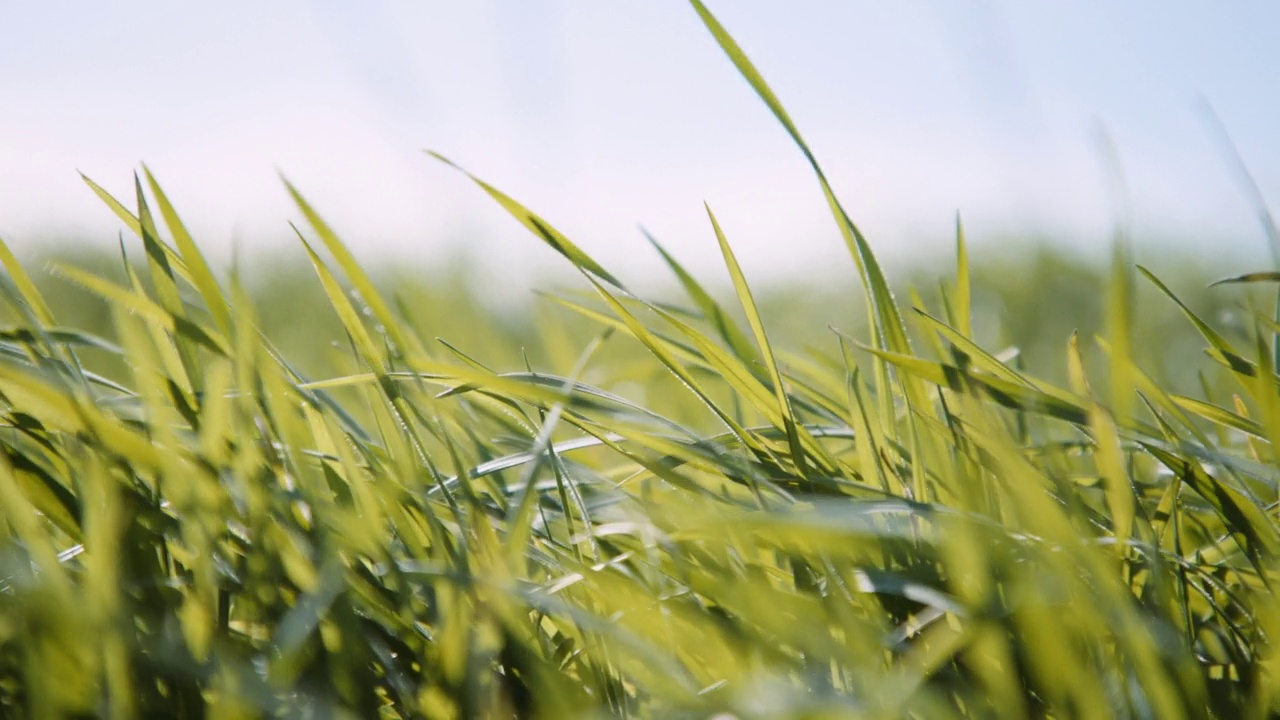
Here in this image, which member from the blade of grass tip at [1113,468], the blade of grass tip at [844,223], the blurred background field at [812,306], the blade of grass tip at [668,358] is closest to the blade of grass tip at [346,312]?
the blade of grass tip at [668,358]

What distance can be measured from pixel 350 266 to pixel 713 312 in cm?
24

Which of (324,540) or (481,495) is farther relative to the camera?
(481,495)

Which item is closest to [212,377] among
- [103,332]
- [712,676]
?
[712,676]

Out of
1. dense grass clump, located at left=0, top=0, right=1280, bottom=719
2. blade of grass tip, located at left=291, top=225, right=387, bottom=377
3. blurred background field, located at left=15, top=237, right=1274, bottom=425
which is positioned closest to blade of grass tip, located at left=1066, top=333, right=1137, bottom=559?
dense grass clump, located at left=0, top=0, right=1280, bottom=719

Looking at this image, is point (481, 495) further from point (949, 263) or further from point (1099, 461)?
point (949, 263)

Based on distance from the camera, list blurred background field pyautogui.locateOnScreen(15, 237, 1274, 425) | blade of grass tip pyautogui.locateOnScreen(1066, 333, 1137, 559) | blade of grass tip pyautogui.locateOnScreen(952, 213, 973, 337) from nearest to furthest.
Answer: blade of grass tip pyautogui.locateOnScreen(1066, 333, 1137, 559) < blade of grass tip pyautogui.locateOnScreen(952, 213, 973, 337) < blurred background field pyautogui.locateOnScreen(15, 237, 1274, 425)

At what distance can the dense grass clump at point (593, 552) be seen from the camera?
1.45ft

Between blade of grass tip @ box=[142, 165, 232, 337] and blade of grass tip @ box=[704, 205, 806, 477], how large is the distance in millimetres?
273

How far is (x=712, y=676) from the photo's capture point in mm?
521

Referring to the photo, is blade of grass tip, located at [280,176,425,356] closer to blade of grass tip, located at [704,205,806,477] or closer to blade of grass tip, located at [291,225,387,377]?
blade of grass tip, located at [291,225,387,377]

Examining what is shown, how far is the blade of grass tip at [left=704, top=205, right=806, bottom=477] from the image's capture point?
0.56 m

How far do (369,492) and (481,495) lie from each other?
109 mm

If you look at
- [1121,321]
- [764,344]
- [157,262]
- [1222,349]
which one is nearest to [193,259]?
[157,262]

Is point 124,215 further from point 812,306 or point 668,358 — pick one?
point 812,306
